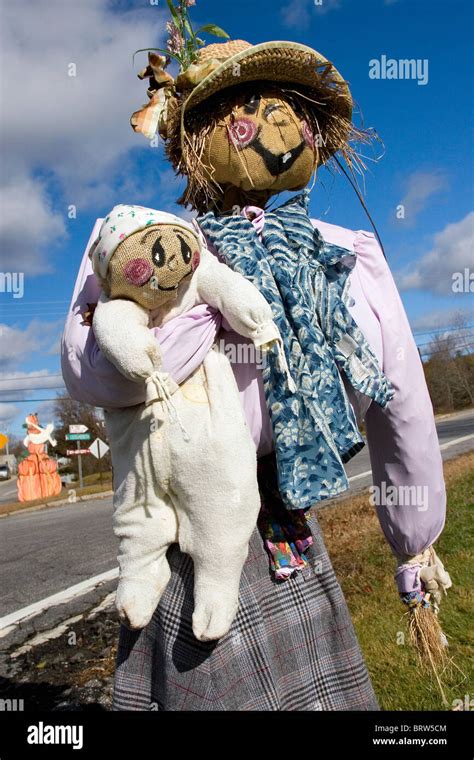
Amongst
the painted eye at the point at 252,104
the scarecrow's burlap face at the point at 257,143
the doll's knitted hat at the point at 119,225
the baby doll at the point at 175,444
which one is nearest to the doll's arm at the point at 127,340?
the baby doll at the point at 175,444

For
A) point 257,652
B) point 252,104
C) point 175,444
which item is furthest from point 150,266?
point 257,652

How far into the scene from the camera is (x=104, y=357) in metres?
1.74

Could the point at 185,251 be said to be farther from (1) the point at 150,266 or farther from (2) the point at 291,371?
(2) the point at 291,371

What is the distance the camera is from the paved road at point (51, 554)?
19.3 feet

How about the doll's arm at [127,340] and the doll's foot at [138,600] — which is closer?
the doll's arm at [127,340]

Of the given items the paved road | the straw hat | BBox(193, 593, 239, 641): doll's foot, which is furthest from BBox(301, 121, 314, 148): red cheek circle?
the paved road

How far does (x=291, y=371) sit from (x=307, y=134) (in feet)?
2.79

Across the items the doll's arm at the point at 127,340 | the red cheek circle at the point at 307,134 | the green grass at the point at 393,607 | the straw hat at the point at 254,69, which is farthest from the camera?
the green grass at the point at 393,607

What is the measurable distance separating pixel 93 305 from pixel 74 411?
103 feet

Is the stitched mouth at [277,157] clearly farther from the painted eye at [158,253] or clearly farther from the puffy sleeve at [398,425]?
the painted eye at [158,253]

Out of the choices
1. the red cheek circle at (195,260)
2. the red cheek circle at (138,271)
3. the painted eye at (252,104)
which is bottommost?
the red cheek circle at (138,271)

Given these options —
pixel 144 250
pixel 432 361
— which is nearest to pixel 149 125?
pixel 144 250

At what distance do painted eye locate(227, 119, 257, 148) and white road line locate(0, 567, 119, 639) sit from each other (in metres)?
3.82

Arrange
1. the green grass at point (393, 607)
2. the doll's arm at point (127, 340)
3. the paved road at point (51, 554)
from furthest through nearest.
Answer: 1. the paved road at point (51, 554)
2. the green grass at point (393, 607)
3. the doll's arm at point (127, 340)
